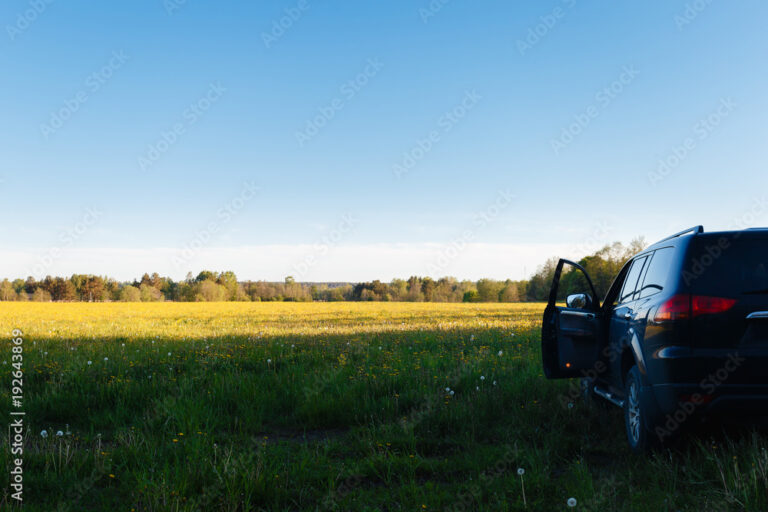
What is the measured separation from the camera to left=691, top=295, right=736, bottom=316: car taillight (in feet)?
12.4

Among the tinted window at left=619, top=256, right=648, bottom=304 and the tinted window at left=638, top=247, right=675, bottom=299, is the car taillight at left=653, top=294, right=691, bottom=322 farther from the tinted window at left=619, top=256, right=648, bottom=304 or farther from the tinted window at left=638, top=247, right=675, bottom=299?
the tinted window at left=619, top=256, right=648, bottom=304

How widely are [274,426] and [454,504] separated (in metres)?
2.97

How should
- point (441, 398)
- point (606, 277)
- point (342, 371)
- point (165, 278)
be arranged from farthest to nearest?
1. point (165, 278)
2. point (606, 277)
3. point (342, 371)
4. point (441, 398)

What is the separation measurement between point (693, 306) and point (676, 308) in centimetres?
12

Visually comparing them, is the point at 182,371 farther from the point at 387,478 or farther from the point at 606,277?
the point at 606,277

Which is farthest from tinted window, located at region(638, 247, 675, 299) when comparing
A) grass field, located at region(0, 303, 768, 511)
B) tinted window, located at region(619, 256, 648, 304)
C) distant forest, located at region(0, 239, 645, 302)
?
distant forest, located at region(0, 239, 645, 302)

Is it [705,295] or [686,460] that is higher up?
[705,295]

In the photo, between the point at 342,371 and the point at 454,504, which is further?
the point at 342,371

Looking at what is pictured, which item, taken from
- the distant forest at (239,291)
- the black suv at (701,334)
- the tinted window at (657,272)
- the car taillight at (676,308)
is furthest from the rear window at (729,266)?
the distant forest at (239,291)

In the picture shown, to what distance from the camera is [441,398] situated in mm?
6512

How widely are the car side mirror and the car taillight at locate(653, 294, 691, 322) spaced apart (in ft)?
6.41

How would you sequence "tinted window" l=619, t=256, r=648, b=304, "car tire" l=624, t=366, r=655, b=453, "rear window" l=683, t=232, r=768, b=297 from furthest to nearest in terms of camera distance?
1. "tinted window" l=619, t=256, r=648, b=304
2. "car tire" l=624, t=366, r=655, b=453
3. "rear window" l=683, t=232, r=768, b=297

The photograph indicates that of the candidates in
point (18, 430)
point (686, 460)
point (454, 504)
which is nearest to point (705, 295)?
point (686, 460)

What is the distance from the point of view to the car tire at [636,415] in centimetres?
416
